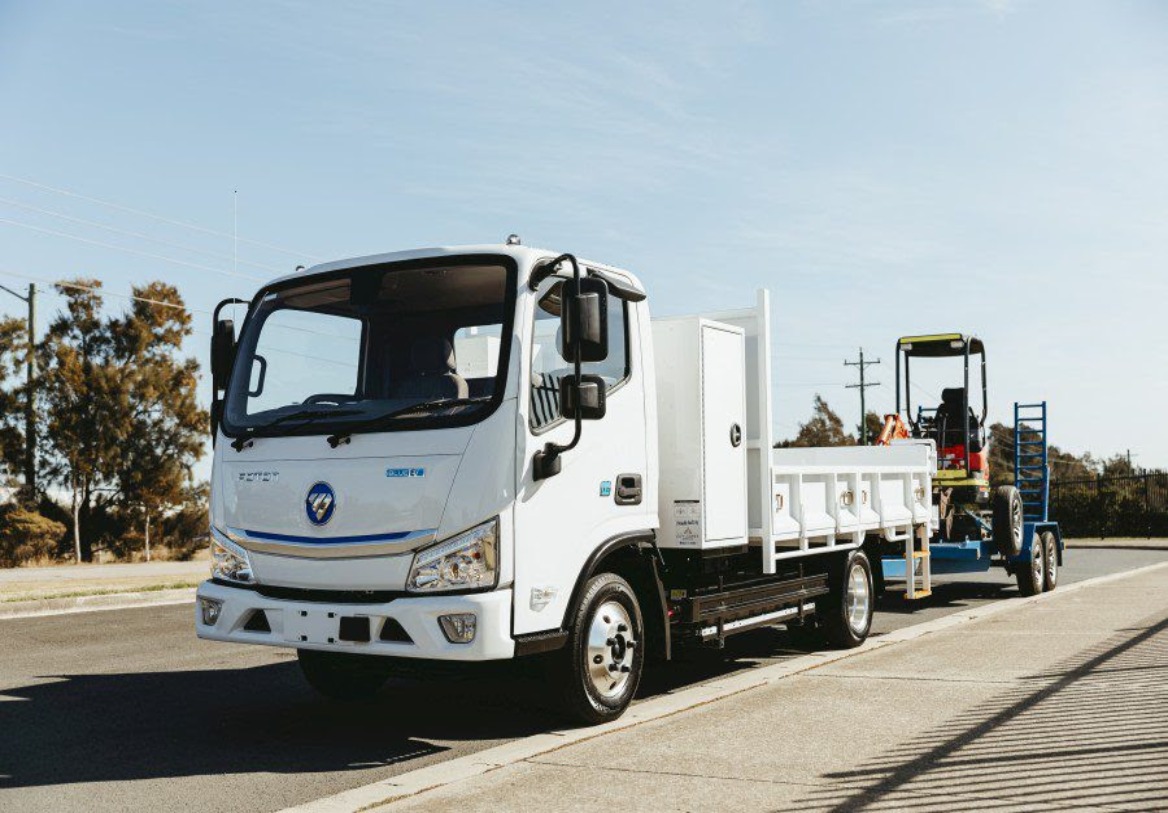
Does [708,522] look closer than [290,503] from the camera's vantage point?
No

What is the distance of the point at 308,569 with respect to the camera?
6.02 metres

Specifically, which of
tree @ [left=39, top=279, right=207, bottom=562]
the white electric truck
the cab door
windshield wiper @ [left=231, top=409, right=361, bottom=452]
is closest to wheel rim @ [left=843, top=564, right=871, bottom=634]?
the white electric truck

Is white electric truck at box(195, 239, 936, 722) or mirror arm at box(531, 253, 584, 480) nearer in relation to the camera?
white electric truck at box(195, 239, 936, 722)

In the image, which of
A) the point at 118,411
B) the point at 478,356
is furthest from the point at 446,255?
the point at 118,411

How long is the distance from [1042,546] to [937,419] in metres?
2.40

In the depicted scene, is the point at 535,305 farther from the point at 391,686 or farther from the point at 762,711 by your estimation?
the point at 391,686

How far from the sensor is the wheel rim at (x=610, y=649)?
6500 mm

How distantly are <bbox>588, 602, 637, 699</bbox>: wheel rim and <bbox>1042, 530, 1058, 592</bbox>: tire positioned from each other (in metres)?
11.0

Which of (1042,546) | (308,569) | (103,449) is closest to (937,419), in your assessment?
(1042,546)

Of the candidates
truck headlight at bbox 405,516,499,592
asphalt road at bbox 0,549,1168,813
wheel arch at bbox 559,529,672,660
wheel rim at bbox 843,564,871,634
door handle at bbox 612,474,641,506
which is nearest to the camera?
asphalt road at bbox 0,549,1168,813

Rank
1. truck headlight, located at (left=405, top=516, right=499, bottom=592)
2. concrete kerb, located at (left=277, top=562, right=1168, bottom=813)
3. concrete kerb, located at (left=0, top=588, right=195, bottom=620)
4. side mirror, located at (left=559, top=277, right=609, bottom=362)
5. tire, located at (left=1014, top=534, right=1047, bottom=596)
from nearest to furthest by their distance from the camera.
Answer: concrete kerb, located at (left=277, top=562, right=1168, bottom=813)
truck headlight, located at (left=405, top=516, right=499, bottom=592)
side mirror, located at (left=559, top=277, right=609, bottom=362)
concrete kerb, located at (left=0, top=588, right=195, bottom=620)
tire, located at (left=1014, top=534, right=1047, bottom=596)

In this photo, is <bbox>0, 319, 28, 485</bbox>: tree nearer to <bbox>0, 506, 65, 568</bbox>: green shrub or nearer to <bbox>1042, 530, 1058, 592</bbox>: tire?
<bbox>0, 506, 65, 568</bbox>: green shrub

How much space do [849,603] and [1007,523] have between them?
5.42 m

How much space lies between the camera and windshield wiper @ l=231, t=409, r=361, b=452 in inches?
247
